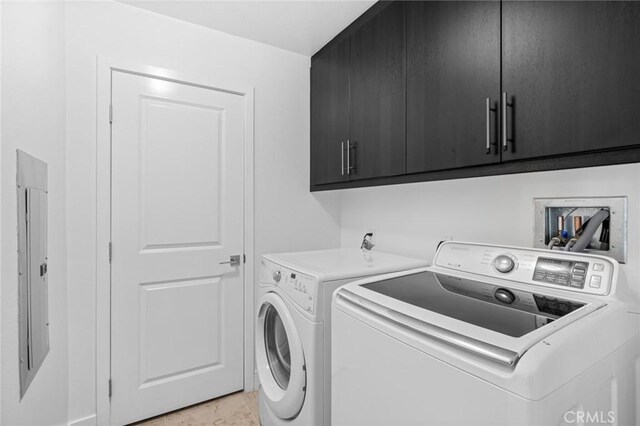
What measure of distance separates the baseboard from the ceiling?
2.33 m

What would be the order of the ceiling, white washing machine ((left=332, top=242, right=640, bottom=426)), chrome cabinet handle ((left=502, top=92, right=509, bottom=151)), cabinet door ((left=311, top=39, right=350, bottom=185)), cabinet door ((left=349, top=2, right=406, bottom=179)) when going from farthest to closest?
cabinet door ((left=311, top=39, right=350, bottom=185)) → the ceiling → cabinet door ((left=349, top=2, right=406, bottom=179)) → chrome cabinet handle ((left=502, top=92, right=509, bottom=151)) → white washing machine ((left=332, top=242, right=640, bottom=426))

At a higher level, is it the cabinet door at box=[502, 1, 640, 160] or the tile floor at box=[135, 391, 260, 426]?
the cabinet door at box=[502, 1, 640, 160]

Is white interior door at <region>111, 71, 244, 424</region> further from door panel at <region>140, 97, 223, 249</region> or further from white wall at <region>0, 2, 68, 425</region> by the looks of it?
white wall at <region>0, 2, 68, 425</region>

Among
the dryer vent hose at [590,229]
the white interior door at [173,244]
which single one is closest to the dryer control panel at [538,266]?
the dryer vent hose at [590,229]

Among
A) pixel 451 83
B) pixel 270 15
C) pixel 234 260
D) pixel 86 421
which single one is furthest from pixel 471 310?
pixel 86 421

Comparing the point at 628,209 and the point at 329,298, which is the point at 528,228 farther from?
the point at 329,298

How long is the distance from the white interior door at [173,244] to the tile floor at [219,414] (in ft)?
0.16

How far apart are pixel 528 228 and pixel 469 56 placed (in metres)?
0.78

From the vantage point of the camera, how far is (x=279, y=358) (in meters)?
1.79

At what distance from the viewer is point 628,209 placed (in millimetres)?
1140

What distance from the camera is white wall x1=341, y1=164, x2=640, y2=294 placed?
1169 millimetres

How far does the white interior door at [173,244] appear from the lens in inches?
73.1

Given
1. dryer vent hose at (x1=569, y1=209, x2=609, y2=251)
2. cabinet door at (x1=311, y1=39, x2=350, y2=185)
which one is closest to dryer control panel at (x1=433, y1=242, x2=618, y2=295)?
dryer vent hose at (x1=569, y1=209, x2=609, y2=251)

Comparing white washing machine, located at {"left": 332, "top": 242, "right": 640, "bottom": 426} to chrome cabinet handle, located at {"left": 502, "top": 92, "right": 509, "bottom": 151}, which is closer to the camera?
white washing machine, located at {"left": 332, "top": 242, "right": 640, "bottom": 426}
